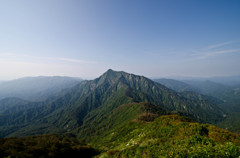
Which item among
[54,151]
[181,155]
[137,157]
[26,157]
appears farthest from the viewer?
[54,151]

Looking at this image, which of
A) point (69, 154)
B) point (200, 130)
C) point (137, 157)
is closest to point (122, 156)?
point (137, 157)

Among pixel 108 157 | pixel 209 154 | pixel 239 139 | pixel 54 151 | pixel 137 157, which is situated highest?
pixel 209 154

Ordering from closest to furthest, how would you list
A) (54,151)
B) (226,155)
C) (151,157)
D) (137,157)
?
(226,155)
(151,157)
(137,157)
(54,151)

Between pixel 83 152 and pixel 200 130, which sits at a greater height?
pixel 200 130

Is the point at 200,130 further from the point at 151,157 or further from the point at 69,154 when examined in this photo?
the point at 69,154

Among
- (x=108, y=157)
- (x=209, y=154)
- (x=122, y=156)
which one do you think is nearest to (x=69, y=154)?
(x=108, y=157)

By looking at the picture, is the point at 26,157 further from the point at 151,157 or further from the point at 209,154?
the point at 209,154

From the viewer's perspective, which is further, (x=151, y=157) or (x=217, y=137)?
(x=217, y=137)

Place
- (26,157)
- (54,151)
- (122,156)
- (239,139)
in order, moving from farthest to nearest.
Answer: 1. (54,151)
2. (26,157)
3. (122,156)
4. (239,139)

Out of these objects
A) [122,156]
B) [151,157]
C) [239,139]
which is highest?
[239,139]
